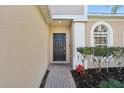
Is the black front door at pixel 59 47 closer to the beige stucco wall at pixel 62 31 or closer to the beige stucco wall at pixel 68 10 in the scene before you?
the beige stucco wall at pixel 62 31

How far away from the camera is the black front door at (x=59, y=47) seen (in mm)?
16438

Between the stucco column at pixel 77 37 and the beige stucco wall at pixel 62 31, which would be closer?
the stucco column at pixel 77 37

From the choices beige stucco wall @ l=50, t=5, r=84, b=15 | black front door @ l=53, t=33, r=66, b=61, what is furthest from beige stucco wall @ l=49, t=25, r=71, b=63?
beige stucco wall @ l=50, t=5, r=84, b=15

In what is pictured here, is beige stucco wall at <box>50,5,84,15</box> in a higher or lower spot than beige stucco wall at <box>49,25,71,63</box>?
higher

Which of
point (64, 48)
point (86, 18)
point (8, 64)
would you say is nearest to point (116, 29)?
point (86, 18)

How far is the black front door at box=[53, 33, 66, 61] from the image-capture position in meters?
16.4

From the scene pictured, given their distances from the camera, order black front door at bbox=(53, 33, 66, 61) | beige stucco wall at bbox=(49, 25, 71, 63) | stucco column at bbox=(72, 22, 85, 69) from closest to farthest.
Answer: stucco column at bbox=(72, 22, 85, 69)
beige stucco wall at bbox=(49, 25, 71, 63)
black front door at bbox=(53, 33, 66, 61)

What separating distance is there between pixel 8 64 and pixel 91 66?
34.0 feet

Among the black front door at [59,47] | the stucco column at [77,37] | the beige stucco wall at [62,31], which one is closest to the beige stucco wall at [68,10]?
the stucco column at [77,37]

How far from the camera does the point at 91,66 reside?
Answer: 13102mm

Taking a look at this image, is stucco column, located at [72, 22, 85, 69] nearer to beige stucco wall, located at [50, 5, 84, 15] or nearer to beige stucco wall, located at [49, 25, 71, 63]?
beige stucco wall, located at [50, 5, 84, 15]

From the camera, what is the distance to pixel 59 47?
16.6 m

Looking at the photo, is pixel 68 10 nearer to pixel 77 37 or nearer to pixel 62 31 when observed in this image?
pixel 77 37
